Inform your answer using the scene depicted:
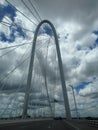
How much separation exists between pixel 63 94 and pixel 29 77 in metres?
12.9

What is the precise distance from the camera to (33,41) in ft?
164

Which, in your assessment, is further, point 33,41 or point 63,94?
point 63,94

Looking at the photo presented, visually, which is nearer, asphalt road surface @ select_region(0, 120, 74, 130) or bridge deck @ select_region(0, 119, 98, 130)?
asphalt road surface @ select_region(0, 120, 74, 130)

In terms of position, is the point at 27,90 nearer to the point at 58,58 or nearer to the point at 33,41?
the point at 33,41

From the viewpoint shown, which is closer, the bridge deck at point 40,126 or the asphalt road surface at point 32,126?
the asphalt road surface at point 32,126

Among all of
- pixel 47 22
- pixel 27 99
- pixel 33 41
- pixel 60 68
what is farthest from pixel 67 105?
pixel 47 22

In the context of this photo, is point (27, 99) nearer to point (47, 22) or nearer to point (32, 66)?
point (32, 66)

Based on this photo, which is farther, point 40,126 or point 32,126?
point 40,126

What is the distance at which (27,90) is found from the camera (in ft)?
150

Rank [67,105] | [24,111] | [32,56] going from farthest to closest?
[67,105], [32,56], [24,111]

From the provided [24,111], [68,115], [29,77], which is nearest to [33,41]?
[29,77]

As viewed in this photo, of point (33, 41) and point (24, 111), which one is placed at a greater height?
point (33, 41)

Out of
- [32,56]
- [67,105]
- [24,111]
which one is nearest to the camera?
[24,111]

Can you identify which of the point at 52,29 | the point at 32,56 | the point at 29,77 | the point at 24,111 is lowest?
the point at 24,111
